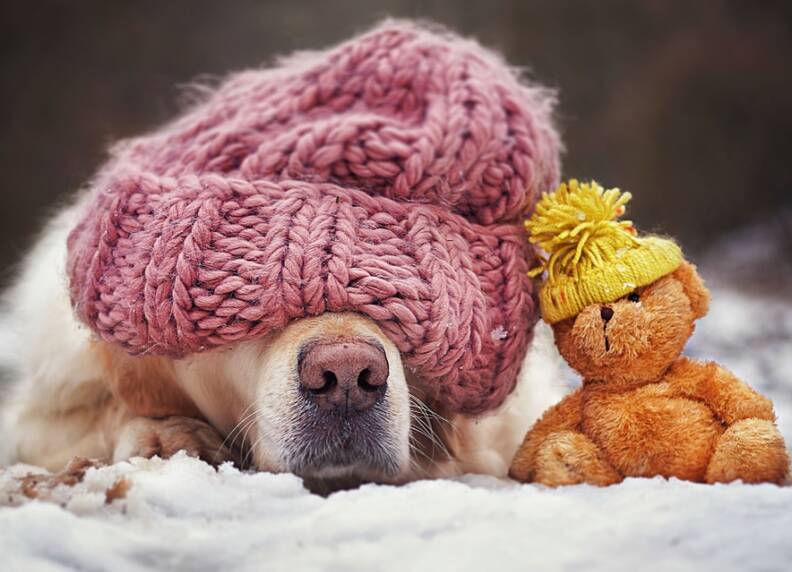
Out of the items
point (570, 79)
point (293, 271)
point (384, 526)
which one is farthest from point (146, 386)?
point (570, 79)

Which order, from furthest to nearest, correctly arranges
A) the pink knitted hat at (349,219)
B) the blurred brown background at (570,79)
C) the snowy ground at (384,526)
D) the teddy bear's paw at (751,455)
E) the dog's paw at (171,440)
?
the blurred brown background at (570,79) → the dog's paw at (171,440) → the pink knitted hat at (349,219) → the teddy bear's paw at (751,455) → the snowy ground at (384,526)

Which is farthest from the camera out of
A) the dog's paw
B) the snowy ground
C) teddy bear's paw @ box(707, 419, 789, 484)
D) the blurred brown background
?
the blurred brown background

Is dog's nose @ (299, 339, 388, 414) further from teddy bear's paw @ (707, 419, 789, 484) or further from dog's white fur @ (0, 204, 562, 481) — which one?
teddy bear's paw @ (707, 419, 789, 484)

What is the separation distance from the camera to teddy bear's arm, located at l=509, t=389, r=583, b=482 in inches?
45.1

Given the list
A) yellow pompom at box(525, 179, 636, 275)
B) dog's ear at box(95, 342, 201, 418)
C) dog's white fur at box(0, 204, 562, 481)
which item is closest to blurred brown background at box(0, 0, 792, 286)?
dog's white fur at box(0, 204, 562, 481)

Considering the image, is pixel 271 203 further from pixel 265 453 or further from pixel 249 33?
pixel 249 33

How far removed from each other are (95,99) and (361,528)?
384 centimetres

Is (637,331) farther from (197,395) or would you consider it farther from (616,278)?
(197,395)

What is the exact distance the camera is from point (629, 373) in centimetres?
109

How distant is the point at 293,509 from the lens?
3.06 feet

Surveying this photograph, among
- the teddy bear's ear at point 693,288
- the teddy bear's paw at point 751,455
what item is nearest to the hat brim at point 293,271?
the teddy bear's ear at point 693,288

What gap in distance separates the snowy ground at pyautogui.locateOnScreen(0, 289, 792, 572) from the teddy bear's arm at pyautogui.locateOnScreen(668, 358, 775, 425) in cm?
12

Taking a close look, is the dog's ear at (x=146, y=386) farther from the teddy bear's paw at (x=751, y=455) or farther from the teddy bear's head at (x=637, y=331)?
the teddy bear's paw at (x=751, y=455)

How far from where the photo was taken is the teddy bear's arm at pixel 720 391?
40.8 inches
